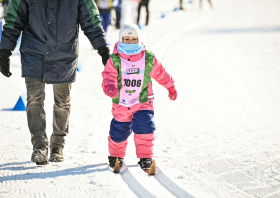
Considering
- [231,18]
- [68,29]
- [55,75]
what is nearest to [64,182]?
[55,75]

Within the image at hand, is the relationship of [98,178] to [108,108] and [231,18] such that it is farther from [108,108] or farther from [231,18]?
[231,18]

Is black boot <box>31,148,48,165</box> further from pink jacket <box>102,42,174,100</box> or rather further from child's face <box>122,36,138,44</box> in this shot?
child's face <box>122,36,138,44</box>

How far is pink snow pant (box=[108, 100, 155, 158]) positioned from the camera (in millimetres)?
3773

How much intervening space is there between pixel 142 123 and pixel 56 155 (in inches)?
34.4

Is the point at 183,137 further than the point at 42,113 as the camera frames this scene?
Yes

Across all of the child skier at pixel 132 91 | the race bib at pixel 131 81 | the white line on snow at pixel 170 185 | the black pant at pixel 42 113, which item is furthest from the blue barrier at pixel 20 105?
the white line on snow at pixel 170 185

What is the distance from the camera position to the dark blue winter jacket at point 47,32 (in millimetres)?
3695

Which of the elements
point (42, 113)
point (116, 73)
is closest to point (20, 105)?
point (42, 113)

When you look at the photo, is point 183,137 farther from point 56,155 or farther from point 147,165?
point 56,155

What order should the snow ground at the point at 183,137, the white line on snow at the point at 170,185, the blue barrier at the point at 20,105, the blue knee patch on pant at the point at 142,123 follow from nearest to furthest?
the white line on snow at the point at 170,185
the snow ground at the point at 183,137
the blue knee patch on pant at the point at 142,123
the blue barrier at the point at 20,105

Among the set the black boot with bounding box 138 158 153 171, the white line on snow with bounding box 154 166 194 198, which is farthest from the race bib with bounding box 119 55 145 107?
the white line on snow with bounding box 154 166 194 198

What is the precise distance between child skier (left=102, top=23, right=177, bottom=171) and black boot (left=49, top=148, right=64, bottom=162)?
48cm

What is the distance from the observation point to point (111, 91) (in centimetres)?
355

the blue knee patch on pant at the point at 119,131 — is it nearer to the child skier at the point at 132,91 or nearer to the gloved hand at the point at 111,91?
the child skier at the point at 132,91
